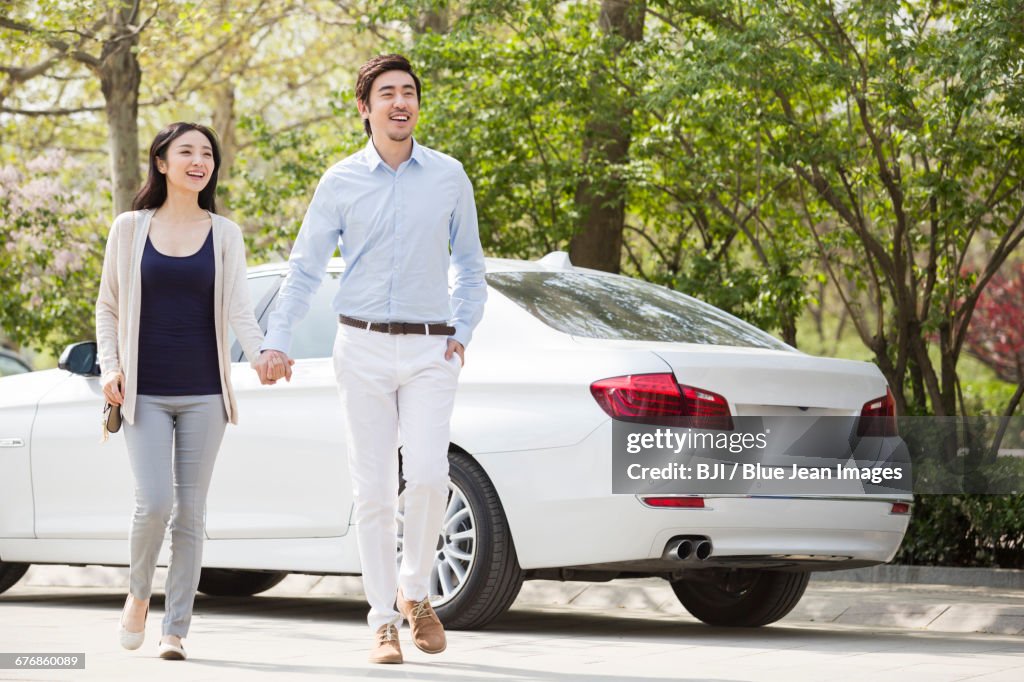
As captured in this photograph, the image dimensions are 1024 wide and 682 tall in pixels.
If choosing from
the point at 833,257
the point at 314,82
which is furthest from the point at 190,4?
the point at 314,82

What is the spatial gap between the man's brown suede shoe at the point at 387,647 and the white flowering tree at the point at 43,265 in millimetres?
9924

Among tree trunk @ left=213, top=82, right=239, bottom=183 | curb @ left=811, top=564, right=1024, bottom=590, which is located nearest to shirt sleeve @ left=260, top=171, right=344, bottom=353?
curb @ left=811, top=564, right=1024, bottom=590

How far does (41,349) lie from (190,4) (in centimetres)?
424

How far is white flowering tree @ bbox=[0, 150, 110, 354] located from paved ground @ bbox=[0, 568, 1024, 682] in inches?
229

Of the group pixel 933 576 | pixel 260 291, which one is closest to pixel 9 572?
pixel 260 291

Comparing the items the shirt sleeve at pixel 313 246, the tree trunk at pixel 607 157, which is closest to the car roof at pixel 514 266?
the shirt sleeve at pixel 313 246

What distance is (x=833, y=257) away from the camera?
1215cm

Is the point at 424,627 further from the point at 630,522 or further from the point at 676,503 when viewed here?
the point at 676,503

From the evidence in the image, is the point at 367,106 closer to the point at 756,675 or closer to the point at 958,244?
the point at 756,675

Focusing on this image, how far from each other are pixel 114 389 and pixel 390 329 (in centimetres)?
100

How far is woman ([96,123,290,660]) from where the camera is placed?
18.6 feet

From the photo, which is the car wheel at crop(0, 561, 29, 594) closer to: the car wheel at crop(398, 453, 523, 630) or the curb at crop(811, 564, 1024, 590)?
the car wheel at crop(398, 453, 523, 630)

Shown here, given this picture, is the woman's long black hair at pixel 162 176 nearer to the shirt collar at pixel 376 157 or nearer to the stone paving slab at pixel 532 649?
the shirt collar at pixel 376 157

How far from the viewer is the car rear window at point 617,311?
6.87 m
